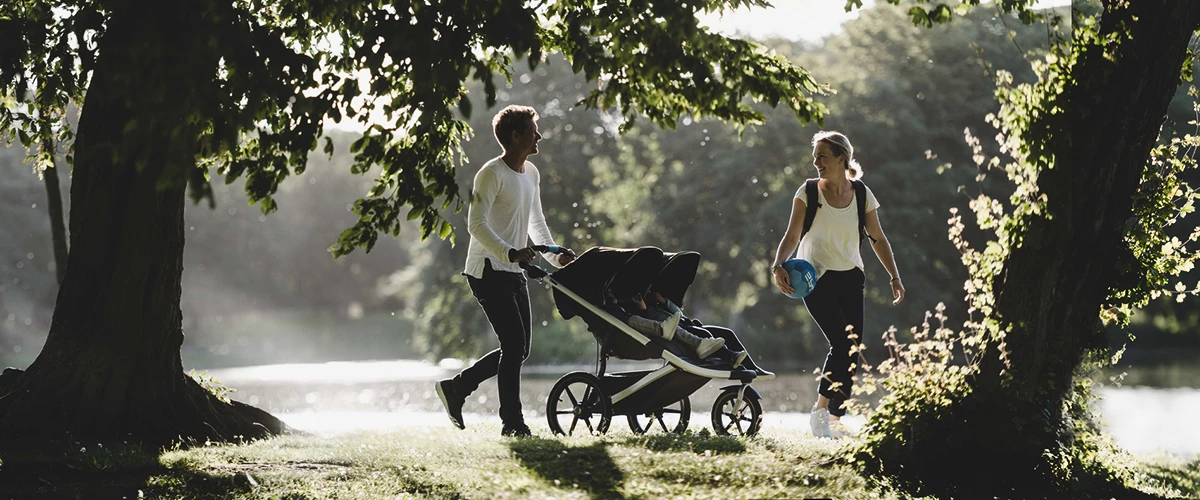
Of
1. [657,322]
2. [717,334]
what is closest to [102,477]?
[657,322]

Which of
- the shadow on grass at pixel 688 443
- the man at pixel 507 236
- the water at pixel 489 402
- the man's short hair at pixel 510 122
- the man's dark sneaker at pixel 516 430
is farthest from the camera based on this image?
the water at pixel 489 402

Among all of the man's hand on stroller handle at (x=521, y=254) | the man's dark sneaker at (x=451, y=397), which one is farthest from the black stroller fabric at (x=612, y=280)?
the man's dark sneaker at (x=451, y=397)

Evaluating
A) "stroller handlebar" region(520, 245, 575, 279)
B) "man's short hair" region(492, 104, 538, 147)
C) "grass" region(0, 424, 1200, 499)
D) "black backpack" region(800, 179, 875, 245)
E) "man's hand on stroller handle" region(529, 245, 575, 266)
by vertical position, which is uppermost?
"man's short hair" region(492, 104, 538, 147)

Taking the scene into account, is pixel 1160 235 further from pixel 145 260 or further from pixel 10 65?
pixel 10 65

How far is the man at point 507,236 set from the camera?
7438 millimetres

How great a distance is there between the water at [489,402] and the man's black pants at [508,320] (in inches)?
57.0

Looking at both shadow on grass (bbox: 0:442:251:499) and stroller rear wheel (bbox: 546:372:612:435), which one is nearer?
shadow on grass (bbox: 0:442:251:499)

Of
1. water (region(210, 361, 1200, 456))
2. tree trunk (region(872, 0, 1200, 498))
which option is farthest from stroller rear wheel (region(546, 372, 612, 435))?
tree trunk (region(872, 0, 1200, 498))

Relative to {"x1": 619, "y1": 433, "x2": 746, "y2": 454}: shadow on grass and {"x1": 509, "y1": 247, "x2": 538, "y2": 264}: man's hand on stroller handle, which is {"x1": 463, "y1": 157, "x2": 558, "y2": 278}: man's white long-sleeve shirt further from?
{"x1": 619, "y1": 433, "x2": 746, "y2": 454}: shadow on grass

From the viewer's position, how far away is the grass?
566 centimetres

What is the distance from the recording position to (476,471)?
20.0ft

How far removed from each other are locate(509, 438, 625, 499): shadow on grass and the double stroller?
0.73m

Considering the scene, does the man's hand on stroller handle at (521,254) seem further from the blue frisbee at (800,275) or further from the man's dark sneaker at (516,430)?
the blue frisbee at (800,275)

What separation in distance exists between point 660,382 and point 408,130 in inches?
93.6
